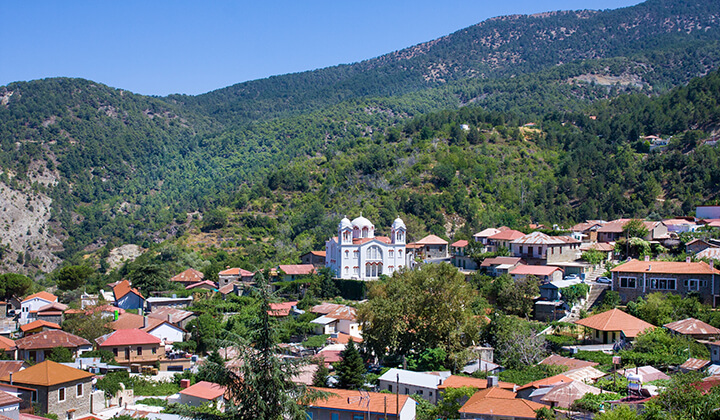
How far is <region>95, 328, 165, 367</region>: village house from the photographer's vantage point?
120 feet

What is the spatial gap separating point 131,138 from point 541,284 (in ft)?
448

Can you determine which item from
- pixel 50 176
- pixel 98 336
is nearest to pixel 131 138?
pixel 50 176

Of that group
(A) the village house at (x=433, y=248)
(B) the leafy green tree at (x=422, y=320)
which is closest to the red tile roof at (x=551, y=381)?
(B) the leafy green tree at (x=422, y=320)

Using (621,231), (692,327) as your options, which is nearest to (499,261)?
(621,231)

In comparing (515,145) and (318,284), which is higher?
(515,145)

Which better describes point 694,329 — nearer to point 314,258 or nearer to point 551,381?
→ point 551,381

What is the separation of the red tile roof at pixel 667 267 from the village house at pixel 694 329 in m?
→ 5.55

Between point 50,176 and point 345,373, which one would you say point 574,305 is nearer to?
point 345,373

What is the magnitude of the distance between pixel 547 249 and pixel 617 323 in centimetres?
1438

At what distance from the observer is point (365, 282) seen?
5438 centimetres

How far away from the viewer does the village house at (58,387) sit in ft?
82.2

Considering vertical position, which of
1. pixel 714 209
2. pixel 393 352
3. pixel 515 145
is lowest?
pixel 393 352

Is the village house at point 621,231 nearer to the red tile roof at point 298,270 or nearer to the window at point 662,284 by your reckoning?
the window at point 662,284

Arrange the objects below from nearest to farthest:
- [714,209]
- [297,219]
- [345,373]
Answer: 1. [345,373]
2. [714,209]
3. [297,219]
